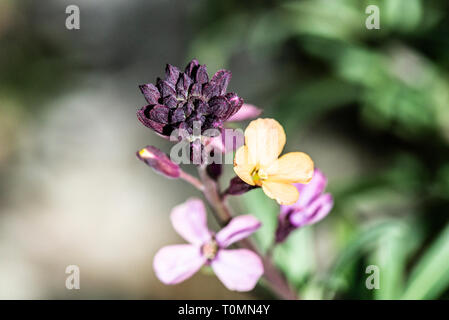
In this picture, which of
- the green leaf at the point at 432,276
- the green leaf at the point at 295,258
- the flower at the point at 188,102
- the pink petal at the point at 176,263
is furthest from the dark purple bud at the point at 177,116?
the green leaf at the point at 432,276

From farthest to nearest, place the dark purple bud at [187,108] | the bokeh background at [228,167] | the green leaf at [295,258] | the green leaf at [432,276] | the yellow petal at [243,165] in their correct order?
the bokeh background at [228,167], the green leaf at [295,258], the green leaf at [432,276], the dark purple bud at [187,108], the yellow petal at [243,165]

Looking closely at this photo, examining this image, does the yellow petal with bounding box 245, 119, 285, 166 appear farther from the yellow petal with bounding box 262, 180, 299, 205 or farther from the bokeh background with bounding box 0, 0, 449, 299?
the bokeh background with bounding box 0, 0, 449, 299

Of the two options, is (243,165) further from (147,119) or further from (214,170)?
(147,119)

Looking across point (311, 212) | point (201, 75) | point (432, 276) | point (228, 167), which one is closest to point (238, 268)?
point (311, 212)

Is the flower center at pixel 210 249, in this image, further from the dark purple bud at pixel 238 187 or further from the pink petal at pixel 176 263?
the dark purple bud at pixel 238 187

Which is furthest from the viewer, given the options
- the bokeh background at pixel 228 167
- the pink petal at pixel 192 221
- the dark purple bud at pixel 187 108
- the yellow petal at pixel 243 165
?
the bokeh background at pixel 228 167
